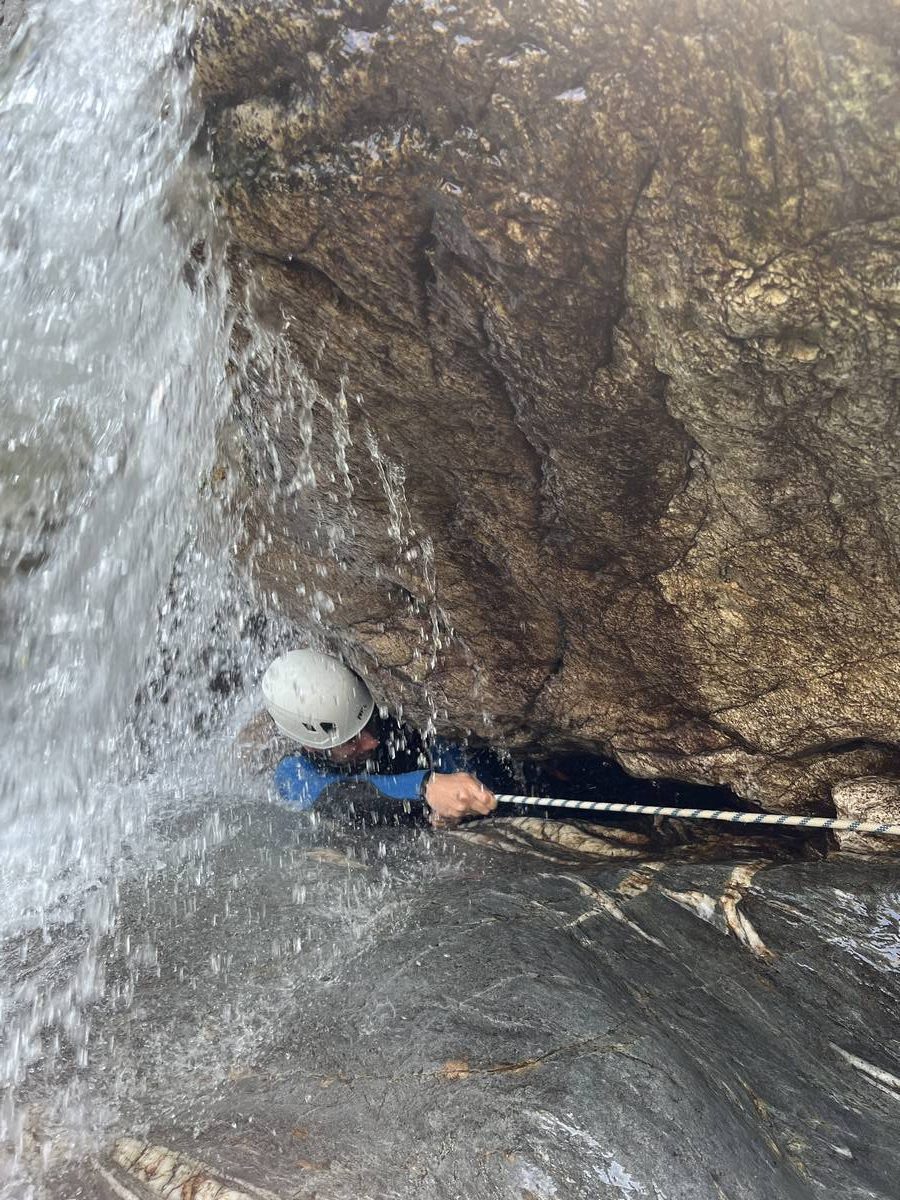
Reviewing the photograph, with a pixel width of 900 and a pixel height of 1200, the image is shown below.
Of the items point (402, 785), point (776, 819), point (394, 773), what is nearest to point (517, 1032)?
point (776, 819)

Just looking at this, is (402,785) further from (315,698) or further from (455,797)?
(315,698)

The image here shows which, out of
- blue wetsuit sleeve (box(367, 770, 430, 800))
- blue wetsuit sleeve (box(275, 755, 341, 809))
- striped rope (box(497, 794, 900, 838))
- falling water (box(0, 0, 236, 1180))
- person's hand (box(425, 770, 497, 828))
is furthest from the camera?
blue wetsuit sleeve (box(275, 755, 341, 809))

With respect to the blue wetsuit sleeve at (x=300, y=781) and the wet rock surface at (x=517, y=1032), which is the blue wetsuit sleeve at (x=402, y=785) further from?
the wet rock surface at (x=517, y=1032)

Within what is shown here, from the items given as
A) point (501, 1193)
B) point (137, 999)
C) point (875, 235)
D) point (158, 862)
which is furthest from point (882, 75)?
point (158, 862)

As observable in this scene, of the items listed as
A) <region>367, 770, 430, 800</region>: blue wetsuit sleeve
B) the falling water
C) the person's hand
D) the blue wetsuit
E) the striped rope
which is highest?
the falling water

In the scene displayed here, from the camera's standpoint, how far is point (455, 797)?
212 inches

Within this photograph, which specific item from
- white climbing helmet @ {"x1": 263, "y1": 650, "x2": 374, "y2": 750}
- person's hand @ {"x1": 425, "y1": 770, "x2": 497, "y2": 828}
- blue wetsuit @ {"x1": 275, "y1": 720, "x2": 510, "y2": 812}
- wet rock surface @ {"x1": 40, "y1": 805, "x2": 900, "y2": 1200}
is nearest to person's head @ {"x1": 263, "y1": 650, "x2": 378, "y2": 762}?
white climbing helmet @ {"x1": 263, "y1": 650, "x2": 374, "y2": 750}

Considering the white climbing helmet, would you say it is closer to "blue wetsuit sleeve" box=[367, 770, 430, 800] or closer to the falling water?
"blue wetsuit sleeve" box=[367, 770, 430, 800]

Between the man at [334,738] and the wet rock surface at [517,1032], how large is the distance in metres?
1.13

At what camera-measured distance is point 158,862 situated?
5051mm

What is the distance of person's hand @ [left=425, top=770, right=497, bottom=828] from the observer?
5383 mm

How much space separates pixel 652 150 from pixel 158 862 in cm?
433

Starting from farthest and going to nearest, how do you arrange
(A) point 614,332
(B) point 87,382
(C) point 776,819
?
(B) point 87,382 < (C) point 776,819 < (A) point 614,332

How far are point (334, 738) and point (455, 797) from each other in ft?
3.47
